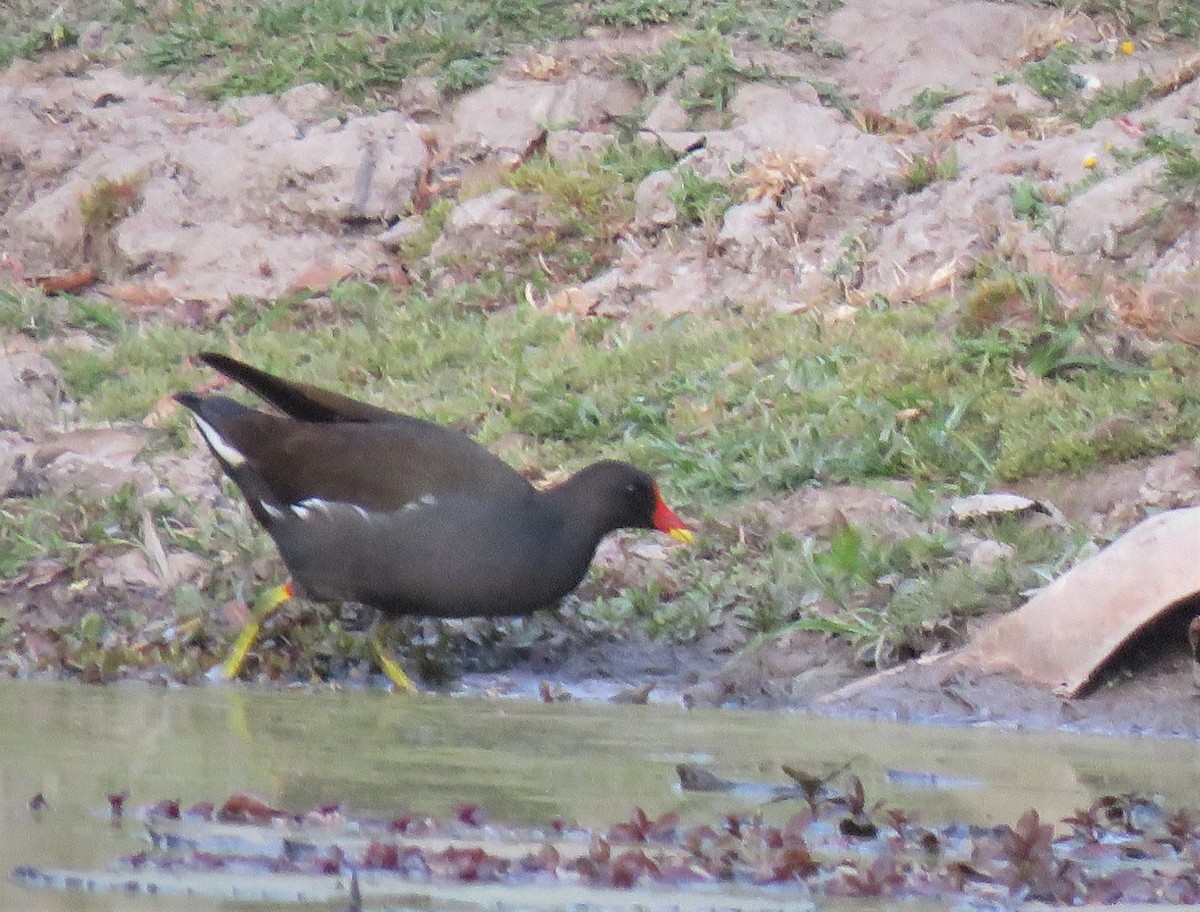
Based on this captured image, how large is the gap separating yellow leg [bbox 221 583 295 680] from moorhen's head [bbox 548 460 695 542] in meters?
0.94

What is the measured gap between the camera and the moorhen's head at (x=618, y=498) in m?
7.08

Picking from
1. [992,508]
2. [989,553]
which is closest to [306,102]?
[992,508]

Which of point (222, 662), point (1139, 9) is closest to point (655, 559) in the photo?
point (222, 662)

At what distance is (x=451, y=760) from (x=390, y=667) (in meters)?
1.99

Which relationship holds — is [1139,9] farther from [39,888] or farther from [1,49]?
[39,888]

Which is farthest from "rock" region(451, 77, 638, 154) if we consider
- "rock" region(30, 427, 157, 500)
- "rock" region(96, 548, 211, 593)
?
"rock" region(96, 548, 211, 593)

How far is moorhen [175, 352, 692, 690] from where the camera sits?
6.79 m

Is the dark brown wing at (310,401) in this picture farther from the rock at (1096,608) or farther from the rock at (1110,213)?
the rock at (1110,213)

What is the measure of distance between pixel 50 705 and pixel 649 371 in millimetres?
4020

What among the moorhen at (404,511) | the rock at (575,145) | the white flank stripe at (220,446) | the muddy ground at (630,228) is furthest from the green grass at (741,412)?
the rock at (575,145)

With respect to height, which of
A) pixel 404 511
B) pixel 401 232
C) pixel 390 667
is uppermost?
pixel 404 511

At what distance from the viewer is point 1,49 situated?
13.4 meters

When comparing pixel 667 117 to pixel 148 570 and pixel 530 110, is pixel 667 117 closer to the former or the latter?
pixel 530 110

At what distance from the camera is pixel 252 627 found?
7191mm
